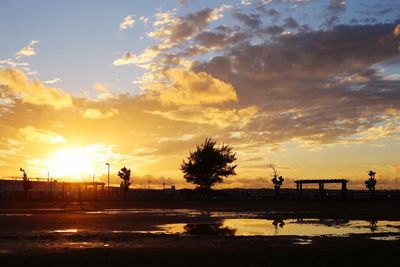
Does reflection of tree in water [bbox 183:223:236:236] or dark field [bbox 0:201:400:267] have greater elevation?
dark field [bbox 0:201:400:267]

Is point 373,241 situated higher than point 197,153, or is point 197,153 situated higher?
point 197,153

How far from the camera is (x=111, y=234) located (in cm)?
2308

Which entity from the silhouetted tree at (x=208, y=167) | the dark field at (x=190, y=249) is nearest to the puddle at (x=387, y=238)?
the dark field at (x=190, y=249)

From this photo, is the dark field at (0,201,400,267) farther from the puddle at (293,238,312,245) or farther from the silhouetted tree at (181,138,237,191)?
the silhouetted tree at (181,138,237,191)

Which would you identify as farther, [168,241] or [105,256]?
[168,241]

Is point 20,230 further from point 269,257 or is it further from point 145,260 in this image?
point 269,257

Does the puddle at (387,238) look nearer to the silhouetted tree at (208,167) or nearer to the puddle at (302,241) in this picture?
the puddle at (302,241)

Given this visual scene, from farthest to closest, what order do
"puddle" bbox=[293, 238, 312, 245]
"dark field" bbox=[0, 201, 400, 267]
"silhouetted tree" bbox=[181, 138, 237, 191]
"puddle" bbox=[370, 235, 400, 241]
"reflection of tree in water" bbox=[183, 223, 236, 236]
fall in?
1. "silhouetted tree" bbox=[181, 138, 237, 191]
2. "reflection of tree in water" bbox=[183, 223, 236, 236]
3. "puddle" bbox=[370, 235, 400, 241]
4. "puddle" bbox=[293, 238, 312, 245]
5. "dark field" bbox=[0, 201, 400, 267]

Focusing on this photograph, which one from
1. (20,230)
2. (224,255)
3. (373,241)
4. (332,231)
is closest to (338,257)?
(224,255)

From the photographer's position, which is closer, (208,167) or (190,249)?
(190,249)

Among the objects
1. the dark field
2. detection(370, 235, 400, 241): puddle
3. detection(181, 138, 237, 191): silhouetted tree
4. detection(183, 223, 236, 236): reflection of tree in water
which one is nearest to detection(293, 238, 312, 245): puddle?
the dark field

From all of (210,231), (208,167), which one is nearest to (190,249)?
(210,231)

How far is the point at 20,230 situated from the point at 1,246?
7191 millimetres

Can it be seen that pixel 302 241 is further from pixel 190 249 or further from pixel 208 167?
pixel 208 167
